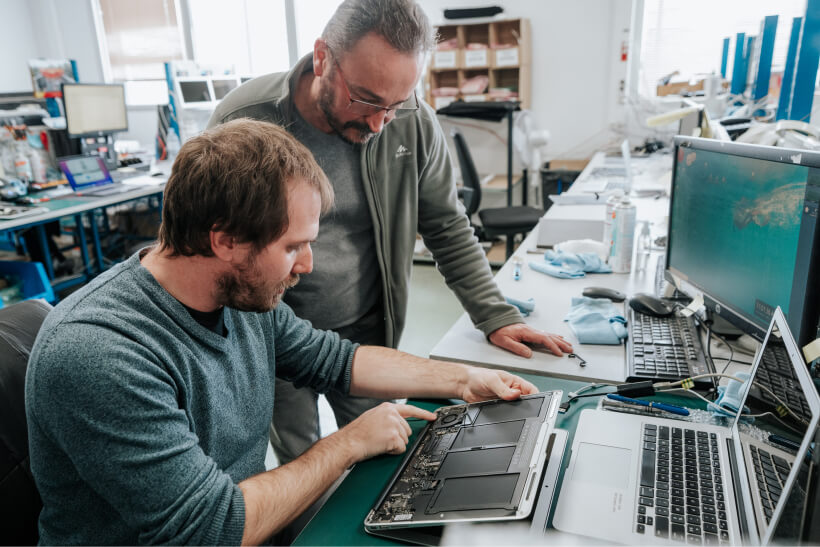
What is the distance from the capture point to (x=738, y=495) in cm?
74

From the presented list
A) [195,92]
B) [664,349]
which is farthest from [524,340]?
[195,92]

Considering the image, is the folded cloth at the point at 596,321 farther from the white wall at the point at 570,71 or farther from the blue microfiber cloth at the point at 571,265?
the white wall at the point at 570,71

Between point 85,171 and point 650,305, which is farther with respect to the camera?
point 85,171

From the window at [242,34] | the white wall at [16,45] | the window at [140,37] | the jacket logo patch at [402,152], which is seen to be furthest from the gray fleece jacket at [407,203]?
the white wall at [16,45]

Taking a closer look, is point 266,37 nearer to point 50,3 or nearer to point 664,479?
point 50,3

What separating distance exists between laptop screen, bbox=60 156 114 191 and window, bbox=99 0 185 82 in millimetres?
2890

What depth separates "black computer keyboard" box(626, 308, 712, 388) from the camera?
1129 millimetres

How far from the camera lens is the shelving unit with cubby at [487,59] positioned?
194 inches

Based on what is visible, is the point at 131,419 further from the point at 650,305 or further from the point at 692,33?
the point at 692,33

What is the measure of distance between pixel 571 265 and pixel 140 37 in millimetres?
6270

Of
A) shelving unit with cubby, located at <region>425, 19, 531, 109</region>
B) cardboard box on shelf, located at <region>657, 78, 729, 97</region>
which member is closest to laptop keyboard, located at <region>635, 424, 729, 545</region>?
cardboard box on shelf, located at <region>657, 78, 729, 97</region>

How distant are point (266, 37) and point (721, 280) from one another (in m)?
5.99

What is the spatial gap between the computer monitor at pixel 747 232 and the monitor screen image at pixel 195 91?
13.2 ft

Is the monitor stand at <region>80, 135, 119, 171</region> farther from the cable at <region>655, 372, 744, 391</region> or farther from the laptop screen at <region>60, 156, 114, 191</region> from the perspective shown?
the cable at <region>655, 372, 744, 391</region>
